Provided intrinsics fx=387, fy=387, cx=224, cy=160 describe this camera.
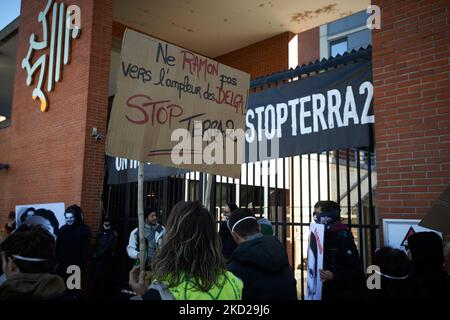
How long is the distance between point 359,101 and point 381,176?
993 millimetres

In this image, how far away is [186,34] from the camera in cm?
1270

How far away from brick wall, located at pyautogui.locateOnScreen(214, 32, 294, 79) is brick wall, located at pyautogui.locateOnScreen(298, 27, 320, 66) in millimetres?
11123

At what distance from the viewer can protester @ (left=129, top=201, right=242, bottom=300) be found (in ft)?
6.21

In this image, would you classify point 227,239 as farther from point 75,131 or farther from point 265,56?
point 265,56

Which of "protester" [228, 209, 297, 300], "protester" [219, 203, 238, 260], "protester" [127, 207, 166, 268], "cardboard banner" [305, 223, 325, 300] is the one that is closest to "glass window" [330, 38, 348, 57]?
"protester" [127, 207, 166, 268]

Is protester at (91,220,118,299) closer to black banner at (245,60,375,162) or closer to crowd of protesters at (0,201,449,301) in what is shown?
black banner at (245,60,375,162)

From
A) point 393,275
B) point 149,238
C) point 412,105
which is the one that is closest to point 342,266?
point 393,275

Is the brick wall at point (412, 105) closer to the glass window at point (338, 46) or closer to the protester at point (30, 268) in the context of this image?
the protester at point (30, 268)

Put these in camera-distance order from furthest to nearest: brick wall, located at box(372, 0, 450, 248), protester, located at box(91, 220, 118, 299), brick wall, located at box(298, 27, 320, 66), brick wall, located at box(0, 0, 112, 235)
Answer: brick wall, located at box(298, 27, 320, 66) < brick wall, located at box(0, 0, 112, 235) < protester, located at box(91, 220, 118, 299) < brick wall, located at box(372, 0, 450, 248)

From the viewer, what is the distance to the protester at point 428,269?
2.56 meters

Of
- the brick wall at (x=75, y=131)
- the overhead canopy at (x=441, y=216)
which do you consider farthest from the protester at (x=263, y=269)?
the brick wall at (x=75, y=131)

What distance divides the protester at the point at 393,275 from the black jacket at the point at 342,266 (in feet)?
1.47
